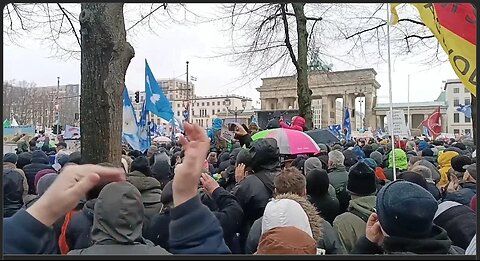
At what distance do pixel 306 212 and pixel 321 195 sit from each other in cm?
140

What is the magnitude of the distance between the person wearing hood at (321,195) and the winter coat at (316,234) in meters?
0.87

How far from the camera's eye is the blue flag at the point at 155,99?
416 inches

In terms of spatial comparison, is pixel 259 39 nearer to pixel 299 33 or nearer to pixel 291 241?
pixel 299 33

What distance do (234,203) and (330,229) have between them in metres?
0.69

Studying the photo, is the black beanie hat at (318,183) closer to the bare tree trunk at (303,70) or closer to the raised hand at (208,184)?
the raised hand at (208,184)

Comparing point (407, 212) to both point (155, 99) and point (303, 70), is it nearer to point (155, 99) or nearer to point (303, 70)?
point (155, 99)

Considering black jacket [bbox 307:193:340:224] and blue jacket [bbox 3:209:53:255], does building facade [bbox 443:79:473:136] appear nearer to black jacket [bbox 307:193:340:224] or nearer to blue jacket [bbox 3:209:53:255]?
black jacket [bbox 307:193:340:224]

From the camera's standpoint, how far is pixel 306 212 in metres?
3.27

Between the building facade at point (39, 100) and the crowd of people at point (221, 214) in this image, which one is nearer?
the crowd of people at point (221, 214)

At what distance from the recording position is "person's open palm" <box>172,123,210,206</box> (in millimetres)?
2090

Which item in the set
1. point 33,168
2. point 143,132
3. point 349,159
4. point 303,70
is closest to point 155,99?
point 143,132

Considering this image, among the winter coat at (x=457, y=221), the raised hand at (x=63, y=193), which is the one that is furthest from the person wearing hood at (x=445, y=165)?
the raised hand at (x=63, y=193)

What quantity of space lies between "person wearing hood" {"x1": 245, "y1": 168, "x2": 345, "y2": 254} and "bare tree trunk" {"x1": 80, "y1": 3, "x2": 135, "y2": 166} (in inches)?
81.7

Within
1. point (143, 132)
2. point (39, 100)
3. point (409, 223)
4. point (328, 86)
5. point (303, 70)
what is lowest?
point (409, 223)
